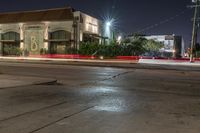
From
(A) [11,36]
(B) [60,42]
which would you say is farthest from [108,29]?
(A) [11,36]

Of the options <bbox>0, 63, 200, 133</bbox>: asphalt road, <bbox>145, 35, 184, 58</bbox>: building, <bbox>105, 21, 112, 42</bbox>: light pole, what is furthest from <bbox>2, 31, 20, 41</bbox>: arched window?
<bbox>145, 35, 184, 58</bbox>: building

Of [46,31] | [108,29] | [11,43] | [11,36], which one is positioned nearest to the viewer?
[46,31]

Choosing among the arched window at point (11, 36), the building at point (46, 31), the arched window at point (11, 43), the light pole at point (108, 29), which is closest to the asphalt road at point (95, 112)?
the building at point (46, 31)

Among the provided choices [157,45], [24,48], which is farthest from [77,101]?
[157,45]

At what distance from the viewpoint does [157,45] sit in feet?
284

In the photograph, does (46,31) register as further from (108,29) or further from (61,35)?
(108,29)

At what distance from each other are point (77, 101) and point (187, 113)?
134 inches

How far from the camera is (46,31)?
182ft

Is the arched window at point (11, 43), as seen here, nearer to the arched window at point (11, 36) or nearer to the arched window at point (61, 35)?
the arched window at point (11, 36)

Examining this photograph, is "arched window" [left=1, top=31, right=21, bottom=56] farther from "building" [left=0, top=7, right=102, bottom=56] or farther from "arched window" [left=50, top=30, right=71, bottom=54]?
"arched window" [left=50, top=30, right=71, bottom=54]

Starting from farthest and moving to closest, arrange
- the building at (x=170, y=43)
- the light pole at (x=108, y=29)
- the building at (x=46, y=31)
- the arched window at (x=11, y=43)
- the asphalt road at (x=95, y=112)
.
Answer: the building at (x=170, y=43) < the light pole at (x=108, y=29) < the arched window at (x=11, y=43) < the building at (x=46, y=31) < the asphalt road at (x=95, y=112)

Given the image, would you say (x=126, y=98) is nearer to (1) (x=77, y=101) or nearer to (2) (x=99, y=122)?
(1) (x=77, y=101)

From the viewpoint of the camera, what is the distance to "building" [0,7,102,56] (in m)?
53.2

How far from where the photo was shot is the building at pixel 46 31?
53250 mm
